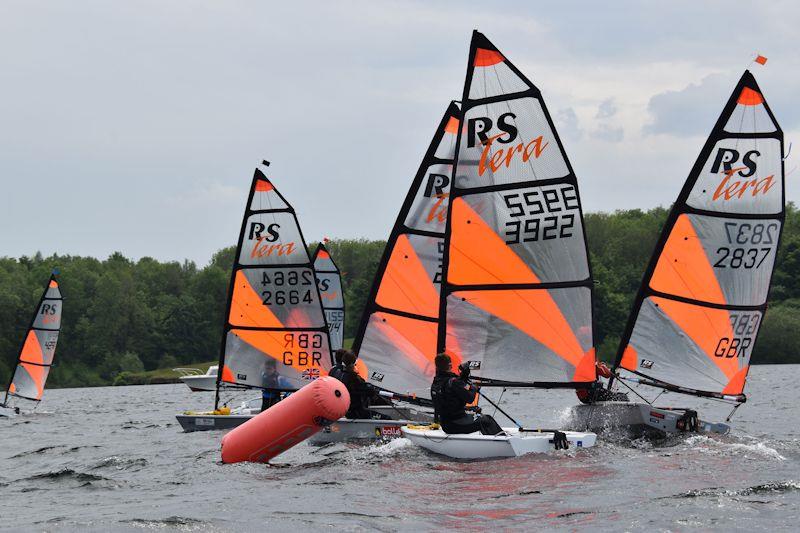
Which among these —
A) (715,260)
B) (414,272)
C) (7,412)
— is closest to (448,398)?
(414,272)

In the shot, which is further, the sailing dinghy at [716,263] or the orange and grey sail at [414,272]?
the orange and grey sail at [414,272]

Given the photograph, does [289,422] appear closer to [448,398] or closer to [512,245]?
[448,398]

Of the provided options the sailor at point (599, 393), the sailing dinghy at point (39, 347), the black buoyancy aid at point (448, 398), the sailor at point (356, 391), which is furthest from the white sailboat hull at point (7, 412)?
the black buoyancy aid at point (448, 398)

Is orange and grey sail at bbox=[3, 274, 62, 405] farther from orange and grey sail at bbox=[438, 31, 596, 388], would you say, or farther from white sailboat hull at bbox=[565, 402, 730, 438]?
white sailboat hull at bbox=[565, 402, 730, 438]

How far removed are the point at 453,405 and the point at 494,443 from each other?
0.79 m

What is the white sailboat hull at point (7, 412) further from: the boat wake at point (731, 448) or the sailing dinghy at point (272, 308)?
the boat wake at point (731, 448)

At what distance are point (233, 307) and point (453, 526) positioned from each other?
47.8 feet

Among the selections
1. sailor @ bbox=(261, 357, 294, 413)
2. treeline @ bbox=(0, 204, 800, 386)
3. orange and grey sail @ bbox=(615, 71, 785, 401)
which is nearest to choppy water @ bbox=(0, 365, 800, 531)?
orange and grey sail @ bbox=(615, 71, 785, 401)

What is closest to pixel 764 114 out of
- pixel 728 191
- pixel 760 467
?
pixel 728 191

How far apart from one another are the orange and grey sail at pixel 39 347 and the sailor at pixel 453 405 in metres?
22.2

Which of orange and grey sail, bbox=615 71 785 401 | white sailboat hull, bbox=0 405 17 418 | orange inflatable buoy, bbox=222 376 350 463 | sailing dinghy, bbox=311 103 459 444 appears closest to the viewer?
orange inflatable buoy, bbox=222 376 350 463

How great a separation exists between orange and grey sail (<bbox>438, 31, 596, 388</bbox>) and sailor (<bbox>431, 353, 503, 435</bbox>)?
1932 mm

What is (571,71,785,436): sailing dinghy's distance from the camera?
17484 millimetres

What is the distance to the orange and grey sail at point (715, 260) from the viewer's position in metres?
17.5
